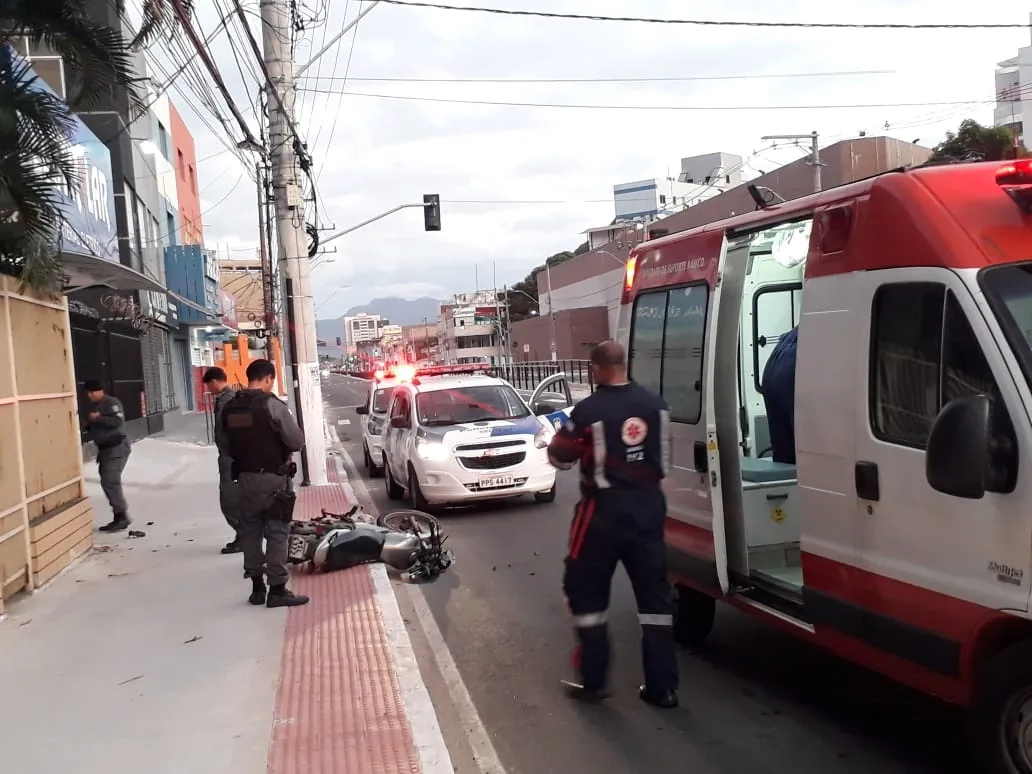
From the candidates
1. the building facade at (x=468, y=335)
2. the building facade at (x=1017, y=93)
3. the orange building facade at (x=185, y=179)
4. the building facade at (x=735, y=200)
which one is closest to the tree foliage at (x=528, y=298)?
the building facade at (x=468, y=335)

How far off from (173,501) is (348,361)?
181729 mm

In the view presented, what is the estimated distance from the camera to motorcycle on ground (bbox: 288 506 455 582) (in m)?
8.53

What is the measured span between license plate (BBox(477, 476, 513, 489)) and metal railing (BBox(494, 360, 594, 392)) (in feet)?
101

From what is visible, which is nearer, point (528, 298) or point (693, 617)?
point (693, 617)

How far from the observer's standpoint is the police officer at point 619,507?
4.74m

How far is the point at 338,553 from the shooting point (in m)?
8.51

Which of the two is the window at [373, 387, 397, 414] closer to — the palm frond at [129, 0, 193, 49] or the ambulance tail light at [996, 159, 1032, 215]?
the palm frond at [129, 0, 193, 49]

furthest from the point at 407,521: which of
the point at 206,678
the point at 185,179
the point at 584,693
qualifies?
the point at 185,179

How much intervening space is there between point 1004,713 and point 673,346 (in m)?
3.02

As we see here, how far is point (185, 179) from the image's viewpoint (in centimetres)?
3759

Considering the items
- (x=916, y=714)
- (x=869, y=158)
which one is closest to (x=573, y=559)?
(x=916, y=714)

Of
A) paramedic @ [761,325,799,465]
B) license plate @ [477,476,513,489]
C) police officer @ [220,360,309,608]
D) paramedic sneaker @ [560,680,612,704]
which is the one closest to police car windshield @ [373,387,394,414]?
license plate @ [477,476,513,489]

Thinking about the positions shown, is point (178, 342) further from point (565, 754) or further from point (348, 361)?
point (348, 361)

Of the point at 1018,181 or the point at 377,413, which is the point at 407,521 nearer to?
the point at 1018,181
